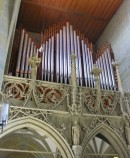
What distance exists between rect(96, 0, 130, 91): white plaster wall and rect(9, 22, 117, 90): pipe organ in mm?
438

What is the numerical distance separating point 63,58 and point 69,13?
3.72 metres

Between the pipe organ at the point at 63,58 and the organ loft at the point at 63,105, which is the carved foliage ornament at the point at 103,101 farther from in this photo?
the pipe organ at the point at 63,58

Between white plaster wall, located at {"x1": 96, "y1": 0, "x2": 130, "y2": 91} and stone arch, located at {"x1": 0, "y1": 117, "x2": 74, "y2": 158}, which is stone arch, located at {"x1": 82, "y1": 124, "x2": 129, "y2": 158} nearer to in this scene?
stone arch, located at {"x1": 0, "y1": 117, "x2": 74, "y2": 158}

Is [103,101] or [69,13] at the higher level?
[69,13]

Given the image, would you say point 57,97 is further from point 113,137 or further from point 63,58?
point 63,58

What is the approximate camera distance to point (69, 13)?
12.3 meters

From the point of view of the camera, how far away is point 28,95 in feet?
22.9

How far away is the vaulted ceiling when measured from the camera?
11.8 meters

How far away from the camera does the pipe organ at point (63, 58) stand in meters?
8.67

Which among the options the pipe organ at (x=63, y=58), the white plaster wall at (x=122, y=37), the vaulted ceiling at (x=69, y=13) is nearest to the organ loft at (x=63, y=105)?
the pipe organ at (x=63, y=58)

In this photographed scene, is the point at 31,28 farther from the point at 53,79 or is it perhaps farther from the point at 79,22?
the point at 53,79

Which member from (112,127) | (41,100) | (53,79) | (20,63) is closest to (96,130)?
(112,127)

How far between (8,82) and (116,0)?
283 inches

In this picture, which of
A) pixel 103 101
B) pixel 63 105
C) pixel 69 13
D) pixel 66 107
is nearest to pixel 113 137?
pixel 103 101
